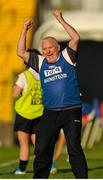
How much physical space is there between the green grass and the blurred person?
47 cm

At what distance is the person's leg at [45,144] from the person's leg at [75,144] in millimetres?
186

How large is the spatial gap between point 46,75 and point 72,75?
13.2 inches

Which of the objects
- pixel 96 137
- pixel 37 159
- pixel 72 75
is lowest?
pixel 96 137

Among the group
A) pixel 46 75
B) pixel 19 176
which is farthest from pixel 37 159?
pixel 19 176

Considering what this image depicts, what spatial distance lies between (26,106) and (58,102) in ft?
10.3

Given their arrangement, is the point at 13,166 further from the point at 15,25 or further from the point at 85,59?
the point at 85,59

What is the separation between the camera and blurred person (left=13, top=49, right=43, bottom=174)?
47.9 ft

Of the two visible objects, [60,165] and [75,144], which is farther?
[60,165]

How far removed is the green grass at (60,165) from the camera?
47.5ft

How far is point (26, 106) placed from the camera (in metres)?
14.8

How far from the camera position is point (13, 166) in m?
16.7

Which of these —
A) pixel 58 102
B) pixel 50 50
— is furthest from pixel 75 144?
pixel 50 50

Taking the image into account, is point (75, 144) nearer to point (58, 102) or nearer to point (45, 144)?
point (45, 144)

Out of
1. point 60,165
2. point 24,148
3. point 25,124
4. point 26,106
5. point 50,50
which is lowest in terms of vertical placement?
point 60,165
